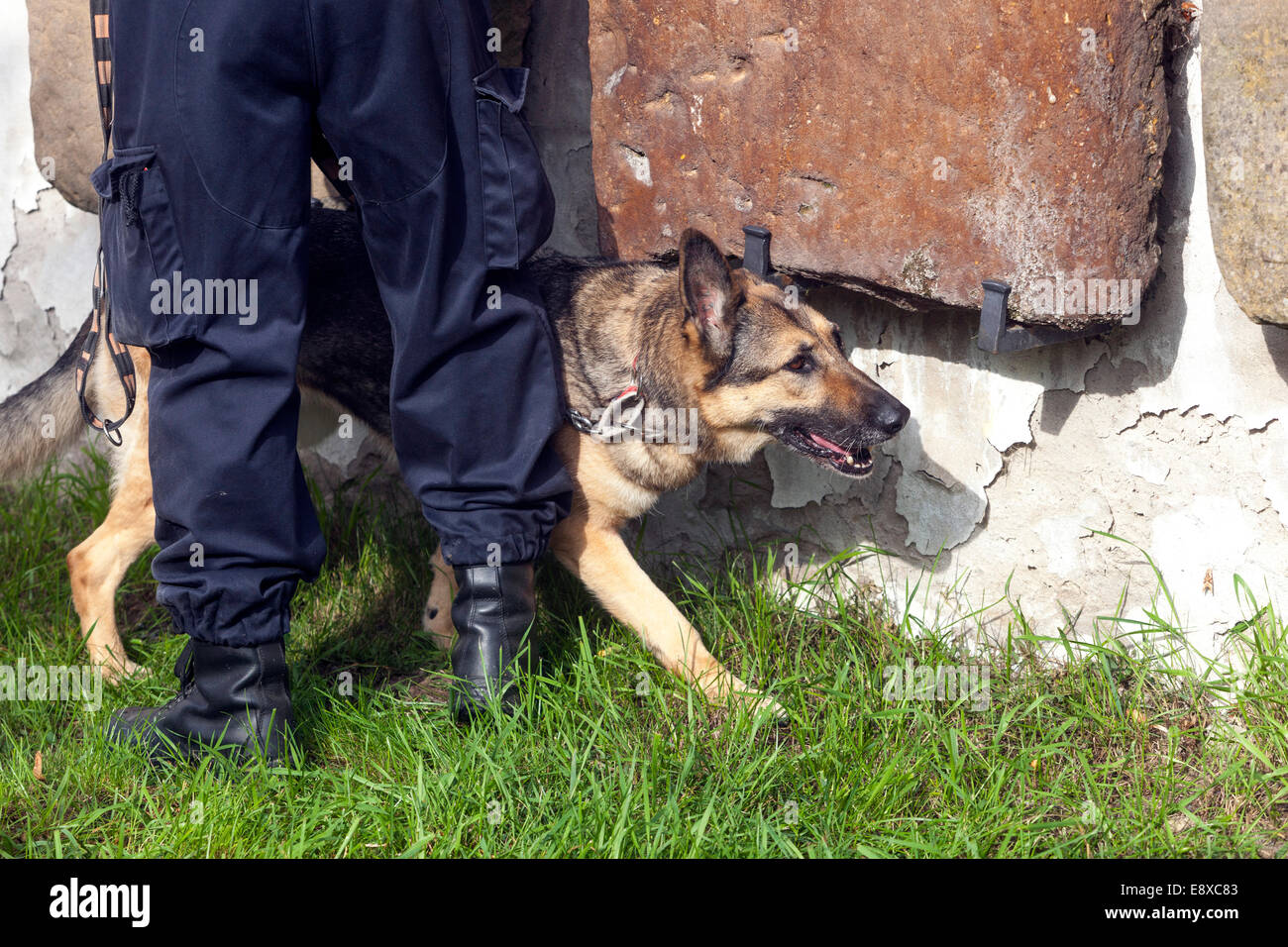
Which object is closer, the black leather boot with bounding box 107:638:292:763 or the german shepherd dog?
the black leather boot with bounding box 107:638:292:763

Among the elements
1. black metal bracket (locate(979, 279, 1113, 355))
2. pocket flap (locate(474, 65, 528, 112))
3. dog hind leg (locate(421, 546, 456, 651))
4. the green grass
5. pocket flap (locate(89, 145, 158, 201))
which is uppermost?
pocket flap (locate(474, 65, 528, 112))

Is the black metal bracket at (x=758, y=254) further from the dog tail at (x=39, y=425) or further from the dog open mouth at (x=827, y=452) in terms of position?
the dog tail at (x=39, y=425)

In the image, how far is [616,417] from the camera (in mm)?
3094

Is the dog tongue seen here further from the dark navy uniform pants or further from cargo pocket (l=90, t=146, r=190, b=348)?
cargo pocket (l=90, t=146, r=190, b=348)

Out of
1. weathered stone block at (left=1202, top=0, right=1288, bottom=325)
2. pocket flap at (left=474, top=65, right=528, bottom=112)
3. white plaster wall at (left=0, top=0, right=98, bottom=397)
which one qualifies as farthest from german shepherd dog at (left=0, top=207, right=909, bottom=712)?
white plaster wall at (left=0, top=0, right=98, bottom=397)

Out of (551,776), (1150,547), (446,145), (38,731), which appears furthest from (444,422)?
(1150,547)

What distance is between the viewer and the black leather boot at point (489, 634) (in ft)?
9.01

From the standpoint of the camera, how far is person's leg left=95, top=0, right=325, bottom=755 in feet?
7.61

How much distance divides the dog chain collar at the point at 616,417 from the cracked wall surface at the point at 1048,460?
1.82 ft

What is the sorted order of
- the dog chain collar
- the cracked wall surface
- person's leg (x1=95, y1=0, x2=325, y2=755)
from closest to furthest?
person's leg (x1=95, y1=0, x2=325, y2=755) → the cracked wall surface → the dog chain collar

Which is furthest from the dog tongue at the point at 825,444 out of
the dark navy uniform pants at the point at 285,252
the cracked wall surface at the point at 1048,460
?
the dark navy uniform pants at the point at 285,252

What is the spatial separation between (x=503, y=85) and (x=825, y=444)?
1.26 meters

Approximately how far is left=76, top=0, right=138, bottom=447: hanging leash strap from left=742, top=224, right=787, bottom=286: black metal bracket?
164 centimetres
